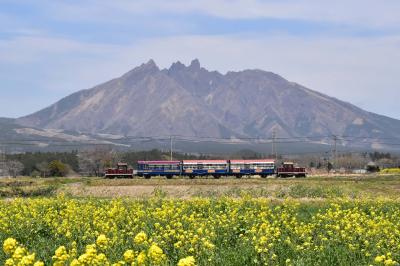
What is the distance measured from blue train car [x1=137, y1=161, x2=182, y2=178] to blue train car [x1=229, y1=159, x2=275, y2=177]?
8.83m

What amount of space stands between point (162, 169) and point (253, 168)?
14.9 m

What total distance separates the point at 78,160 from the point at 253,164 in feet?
308

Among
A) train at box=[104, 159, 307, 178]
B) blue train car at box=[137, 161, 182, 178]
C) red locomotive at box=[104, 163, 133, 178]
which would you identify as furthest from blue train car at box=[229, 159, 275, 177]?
red locomotive at box=[104, 163, 133, 178]

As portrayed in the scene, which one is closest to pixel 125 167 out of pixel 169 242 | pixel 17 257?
pixel 169 242

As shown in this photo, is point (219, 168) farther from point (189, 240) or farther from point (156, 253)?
point (156, 253)

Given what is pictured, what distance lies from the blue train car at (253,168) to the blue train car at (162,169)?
29.0ft

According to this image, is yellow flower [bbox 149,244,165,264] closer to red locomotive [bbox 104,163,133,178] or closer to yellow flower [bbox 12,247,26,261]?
yellow flower [bbox 12,247,26,261]

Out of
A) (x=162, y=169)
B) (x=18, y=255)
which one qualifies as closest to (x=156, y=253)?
(x=18, y=255)

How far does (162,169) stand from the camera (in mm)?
97062

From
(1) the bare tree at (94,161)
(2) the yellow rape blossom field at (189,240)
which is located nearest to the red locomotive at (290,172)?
(2) the yellow rape blossom field at (189,240)

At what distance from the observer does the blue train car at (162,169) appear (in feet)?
316

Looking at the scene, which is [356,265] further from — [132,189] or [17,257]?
[132,189]

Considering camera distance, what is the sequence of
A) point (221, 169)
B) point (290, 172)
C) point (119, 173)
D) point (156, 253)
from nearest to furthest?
point (156, 253)
point (221, 169)
point (290, 172)
point (119, 173)

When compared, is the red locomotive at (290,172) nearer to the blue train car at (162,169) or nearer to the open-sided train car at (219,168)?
the open-sided train car at (219,168)
